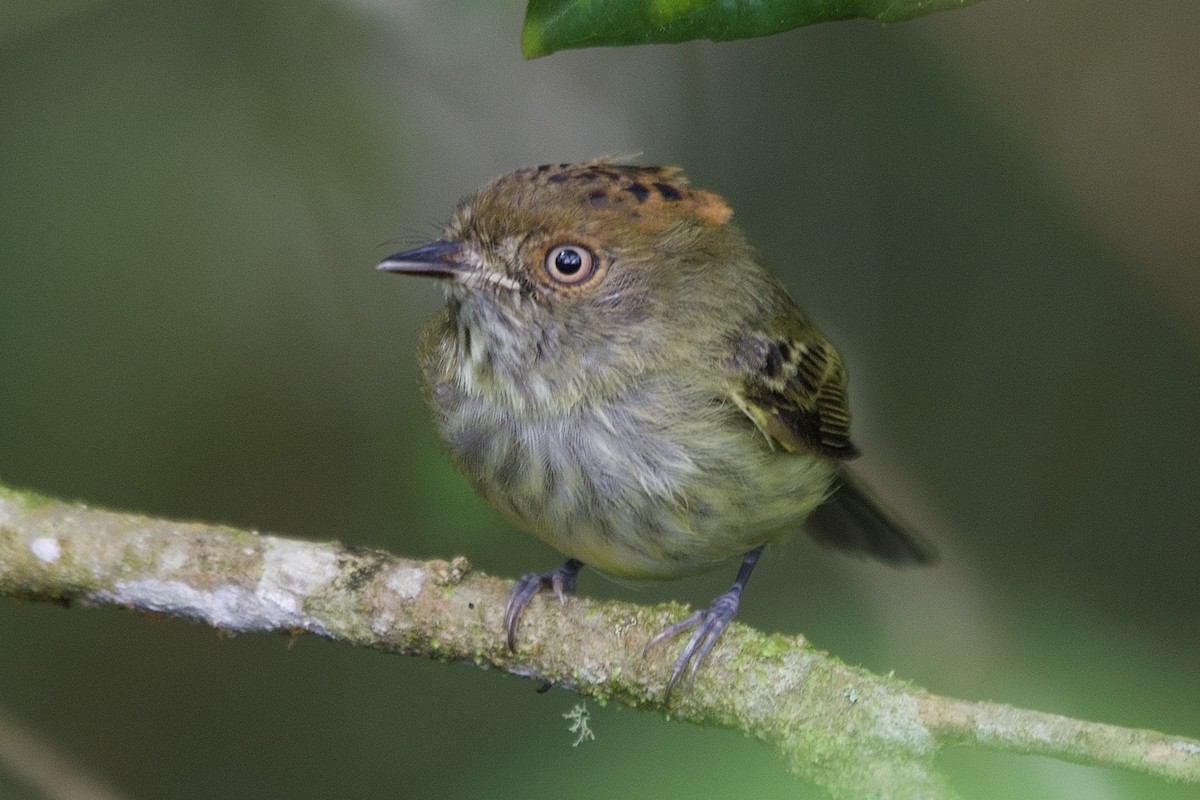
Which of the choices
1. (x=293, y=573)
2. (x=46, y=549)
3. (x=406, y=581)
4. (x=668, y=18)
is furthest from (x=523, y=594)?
(x=668, y=18)

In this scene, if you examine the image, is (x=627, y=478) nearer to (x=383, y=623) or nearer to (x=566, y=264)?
(x=566, y=264)

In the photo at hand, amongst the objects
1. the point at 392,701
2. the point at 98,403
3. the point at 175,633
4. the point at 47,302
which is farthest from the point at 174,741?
the point at 47,302

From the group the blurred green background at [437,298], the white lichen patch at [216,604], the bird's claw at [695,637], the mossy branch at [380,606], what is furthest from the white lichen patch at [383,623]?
the blurred green background at [437,298]

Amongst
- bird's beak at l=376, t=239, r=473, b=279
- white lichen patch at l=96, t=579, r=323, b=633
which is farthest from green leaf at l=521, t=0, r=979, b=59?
white lichen patch at l=96, t=579, r=323, b=633

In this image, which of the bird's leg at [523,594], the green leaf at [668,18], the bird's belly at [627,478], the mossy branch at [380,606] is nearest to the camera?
the green leaf at [668,18]

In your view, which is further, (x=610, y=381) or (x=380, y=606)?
(x=610, y=381)

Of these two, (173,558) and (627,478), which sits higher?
(627,478)

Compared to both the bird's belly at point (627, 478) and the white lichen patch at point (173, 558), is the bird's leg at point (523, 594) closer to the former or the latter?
the bird's belly at point (627, 478)
